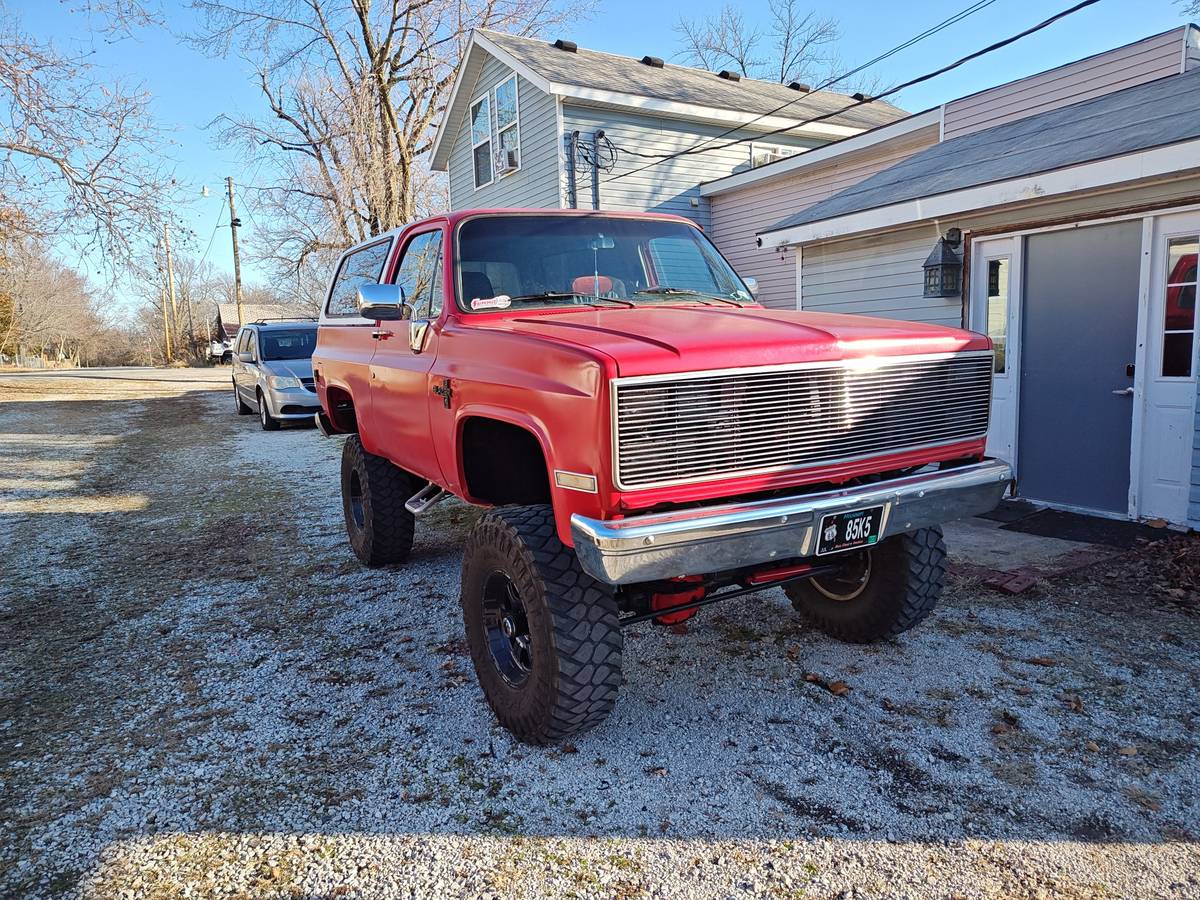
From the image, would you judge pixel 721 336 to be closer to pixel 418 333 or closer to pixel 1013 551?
pixel 418 333

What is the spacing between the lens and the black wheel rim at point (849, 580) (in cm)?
403

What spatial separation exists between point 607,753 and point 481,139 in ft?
52.7

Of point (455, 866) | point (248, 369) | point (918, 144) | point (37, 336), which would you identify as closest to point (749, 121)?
point (918, 144)

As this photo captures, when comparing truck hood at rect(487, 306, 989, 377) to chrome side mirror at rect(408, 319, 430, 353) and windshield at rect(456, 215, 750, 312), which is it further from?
chrome side mirror at rect(408, 319, 430, 353)

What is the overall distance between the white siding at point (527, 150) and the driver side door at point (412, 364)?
10131 mm

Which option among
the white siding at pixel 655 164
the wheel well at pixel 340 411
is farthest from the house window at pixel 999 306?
the white siding at pixel 655 164

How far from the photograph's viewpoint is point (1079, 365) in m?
6.62

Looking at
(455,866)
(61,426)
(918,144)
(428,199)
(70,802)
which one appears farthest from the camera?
(428,199)

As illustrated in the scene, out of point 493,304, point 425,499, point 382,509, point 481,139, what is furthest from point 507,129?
point 493,304

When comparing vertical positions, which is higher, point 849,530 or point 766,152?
point 766,152

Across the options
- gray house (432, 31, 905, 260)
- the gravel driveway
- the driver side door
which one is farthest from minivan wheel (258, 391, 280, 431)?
the driver side door

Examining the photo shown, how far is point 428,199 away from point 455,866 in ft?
91.0

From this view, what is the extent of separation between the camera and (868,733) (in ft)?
10.7

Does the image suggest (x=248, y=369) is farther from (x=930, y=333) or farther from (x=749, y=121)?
(x=930, y=333)
